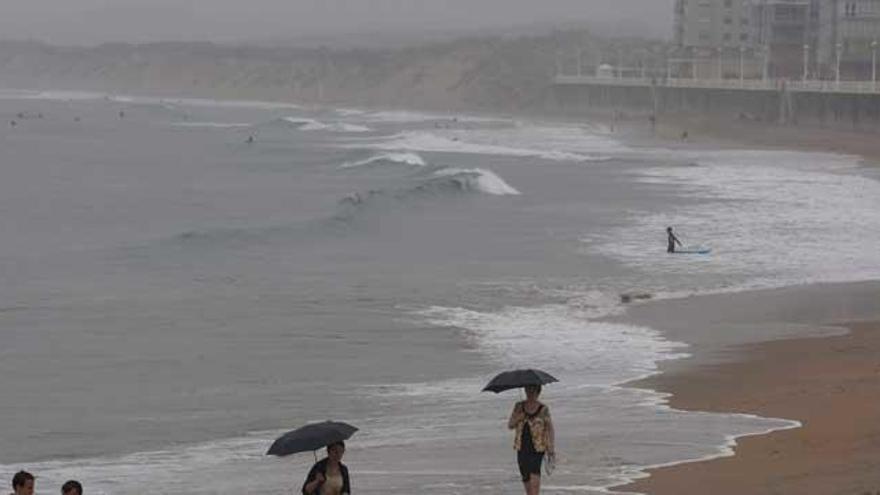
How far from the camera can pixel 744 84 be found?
96.9 meters

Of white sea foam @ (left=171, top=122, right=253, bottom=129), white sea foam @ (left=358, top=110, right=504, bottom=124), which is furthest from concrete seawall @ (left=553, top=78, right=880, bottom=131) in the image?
white sea foam @ (left=171, top=122, right=253, bottom=129)

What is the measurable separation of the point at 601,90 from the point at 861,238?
293ft

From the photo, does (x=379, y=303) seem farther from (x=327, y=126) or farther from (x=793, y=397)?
(x=327, y=126)

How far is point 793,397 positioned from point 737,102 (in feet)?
264

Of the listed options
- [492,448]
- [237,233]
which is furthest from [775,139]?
[492,448]

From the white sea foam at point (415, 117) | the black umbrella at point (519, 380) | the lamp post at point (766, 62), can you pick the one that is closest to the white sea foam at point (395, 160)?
the lamp post at point (766, 62)

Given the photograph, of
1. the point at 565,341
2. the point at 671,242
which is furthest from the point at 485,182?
the point at 565,341

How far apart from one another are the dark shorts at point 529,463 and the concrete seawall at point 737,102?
67.5 m

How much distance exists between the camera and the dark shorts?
13.5 metres

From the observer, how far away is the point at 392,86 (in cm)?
18638

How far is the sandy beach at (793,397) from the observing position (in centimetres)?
1530

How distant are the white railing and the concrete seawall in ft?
0.26

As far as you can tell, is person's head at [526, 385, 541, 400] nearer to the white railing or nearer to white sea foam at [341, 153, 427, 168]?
white sea foam at [341, 153, 427, 168]

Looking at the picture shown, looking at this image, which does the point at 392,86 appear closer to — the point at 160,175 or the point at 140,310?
the point at 160,175
